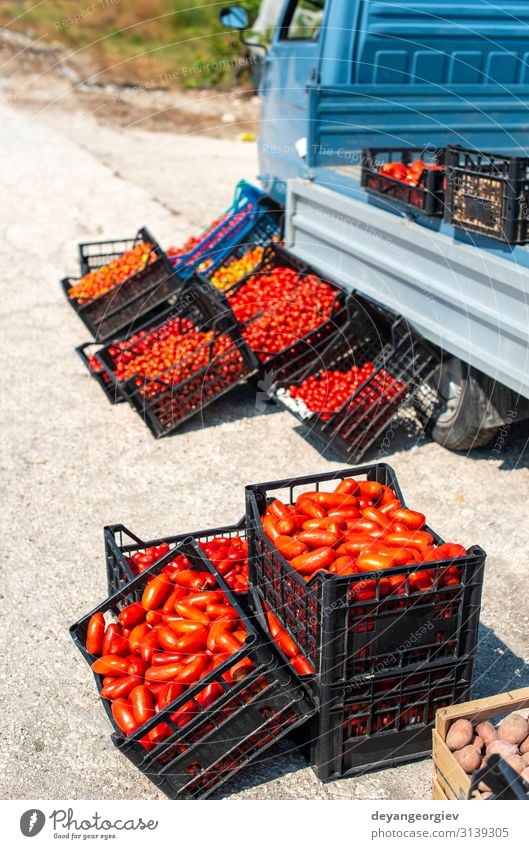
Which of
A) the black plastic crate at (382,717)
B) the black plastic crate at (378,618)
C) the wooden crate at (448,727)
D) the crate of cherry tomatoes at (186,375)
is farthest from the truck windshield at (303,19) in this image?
the wooden crate at (448,727)

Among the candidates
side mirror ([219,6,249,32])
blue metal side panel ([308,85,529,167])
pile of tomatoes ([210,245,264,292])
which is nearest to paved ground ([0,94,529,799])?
pile of tomatoes ([210,245,264,292])

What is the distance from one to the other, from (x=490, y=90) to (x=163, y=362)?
3230 mm

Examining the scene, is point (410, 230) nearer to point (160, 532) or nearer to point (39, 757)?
point (160, 532)

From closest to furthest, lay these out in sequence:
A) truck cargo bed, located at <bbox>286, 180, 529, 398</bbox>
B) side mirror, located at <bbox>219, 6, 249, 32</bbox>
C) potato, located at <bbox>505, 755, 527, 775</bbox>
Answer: potato, located at <bbox>505, 755, 527, 775</bbox> → truck cargo bed, located at <bbox>286, 180, 529, 398</bbox> → side mirror, located at <bbox>219, 6, 249, 32</bbox>

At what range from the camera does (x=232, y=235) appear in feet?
26.5

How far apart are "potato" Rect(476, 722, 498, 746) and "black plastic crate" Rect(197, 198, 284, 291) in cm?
523

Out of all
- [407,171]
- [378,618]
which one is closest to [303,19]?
[407,171]

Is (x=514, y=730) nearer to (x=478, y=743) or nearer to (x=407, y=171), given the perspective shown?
(x=478, y=743)

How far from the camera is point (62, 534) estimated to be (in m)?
5.48

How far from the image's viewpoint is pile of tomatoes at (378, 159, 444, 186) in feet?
19.7

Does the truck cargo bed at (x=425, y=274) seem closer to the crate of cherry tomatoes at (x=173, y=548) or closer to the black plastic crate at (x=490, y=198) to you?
the black plastic crate at (x=490, y=198)

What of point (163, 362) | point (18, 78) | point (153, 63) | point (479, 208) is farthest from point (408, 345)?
point (18, 78)

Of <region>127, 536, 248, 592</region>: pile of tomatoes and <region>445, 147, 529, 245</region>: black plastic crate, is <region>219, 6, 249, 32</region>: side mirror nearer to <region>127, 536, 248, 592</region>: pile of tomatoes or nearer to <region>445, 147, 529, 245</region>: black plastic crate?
<region>445, 147, 529, 245</region>: black plastic crate

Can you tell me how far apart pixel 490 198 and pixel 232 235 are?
11.2 ft
